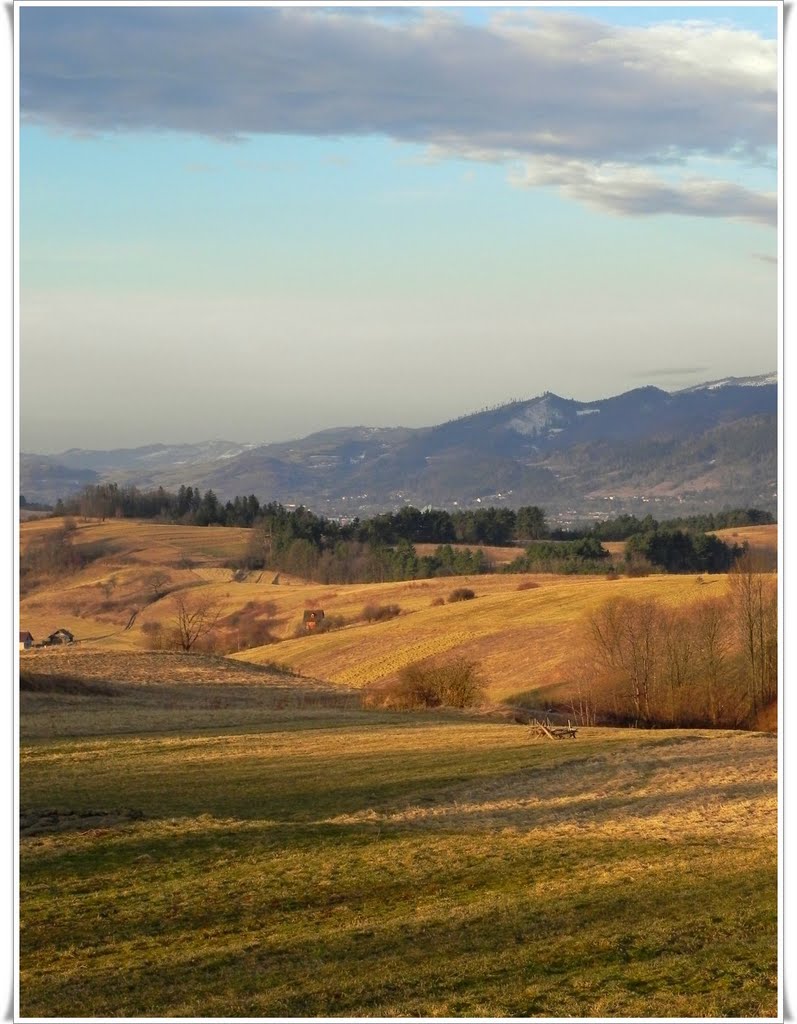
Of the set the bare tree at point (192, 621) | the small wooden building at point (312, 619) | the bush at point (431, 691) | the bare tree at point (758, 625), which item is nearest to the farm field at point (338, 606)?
the bare tree at point (192, 621)

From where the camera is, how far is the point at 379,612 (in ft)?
373

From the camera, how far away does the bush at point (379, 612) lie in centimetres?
11204

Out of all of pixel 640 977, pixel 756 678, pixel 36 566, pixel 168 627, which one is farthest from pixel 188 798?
pixel 36 566

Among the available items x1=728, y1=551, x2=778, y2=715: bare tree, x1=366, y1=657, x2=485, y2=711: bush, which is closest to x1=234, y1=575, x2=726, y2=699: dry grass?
x1=728, y1=551, x2=778, y2=715: bare tree

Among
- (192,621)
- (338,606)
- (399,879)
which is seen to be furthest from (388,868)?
(338,606)

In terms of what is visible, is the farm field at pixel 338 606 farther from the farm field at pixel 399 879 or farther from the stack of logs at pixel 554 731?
the farm field at pixel 399 879

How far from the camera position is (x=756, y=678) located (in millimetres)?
64500

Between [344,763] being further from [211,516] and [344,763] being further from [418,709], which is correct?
[211,516]

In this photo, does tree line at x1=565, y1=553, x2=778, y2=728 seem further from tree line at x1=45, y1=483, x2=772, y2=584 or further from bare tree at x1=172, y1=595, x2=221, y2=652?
tree line at x1=45, y1=483, x2=772, y2=584

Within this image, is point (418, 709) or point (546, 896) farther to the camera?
point (418, 709)

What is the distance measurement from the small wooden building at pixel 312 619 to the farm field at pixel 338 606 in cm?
153

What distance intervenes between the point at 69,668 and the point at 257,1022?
2366 inches

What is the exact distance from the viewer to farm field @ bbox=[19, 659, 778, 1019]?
15.4 m

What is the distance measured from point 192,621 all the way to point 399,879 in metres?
86.9
